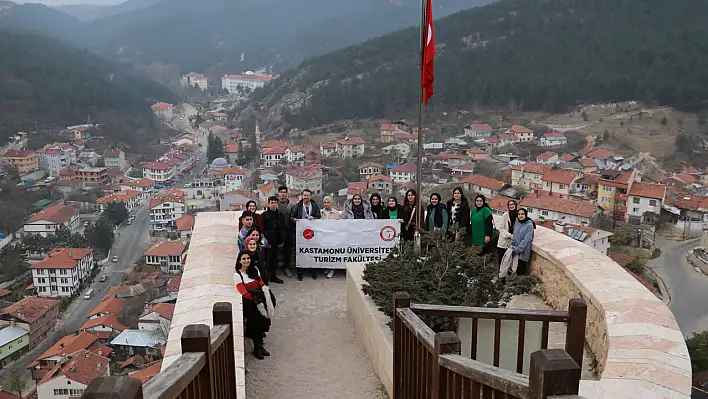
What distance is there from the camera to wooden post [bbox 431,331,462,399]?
2.17 metres

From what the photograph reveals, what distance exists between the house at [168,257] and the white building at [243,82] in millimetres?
90313

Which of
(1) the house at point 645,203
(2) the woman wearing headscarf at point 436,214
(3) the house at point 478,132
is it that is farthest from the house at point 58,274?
(3) the house at point 478,132

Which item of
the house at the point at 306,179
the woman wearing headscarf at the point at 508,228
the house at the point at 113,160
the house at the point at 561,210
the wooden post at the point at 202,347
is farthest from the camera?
the house at the point at 113,160

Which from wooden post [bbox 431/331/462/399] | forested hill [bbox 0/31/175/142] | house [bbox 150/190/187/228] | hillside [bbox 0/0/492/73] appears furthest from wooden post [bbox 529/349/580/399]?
hillside [bbox 0/0/492/73]

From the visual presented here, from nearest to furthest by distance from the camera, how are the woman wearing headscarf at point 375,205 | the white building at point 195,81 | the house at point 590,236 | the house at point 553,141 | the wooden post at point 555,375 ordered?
the wooden post at point 555,375
the woman wearing headscarf at point 375,205
the house at point 590,236
the house at point 553,141
the white building at point 195,81

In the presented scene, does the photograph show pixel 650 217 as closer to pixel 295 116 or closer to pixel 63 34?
pixel 295 116

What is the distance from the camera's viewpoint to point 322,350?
16.6 ft

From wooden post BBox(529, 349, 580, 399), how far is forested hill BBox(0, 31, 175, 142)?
8027cm

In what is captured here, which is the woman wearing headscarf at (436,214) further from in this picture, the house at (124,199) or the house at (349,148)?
the house at (349,148)

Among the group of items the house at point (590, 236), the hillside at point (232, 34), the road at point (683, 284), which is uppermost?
the hillside at point (232, 34)

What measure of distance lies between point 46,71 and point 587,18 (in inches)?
3074

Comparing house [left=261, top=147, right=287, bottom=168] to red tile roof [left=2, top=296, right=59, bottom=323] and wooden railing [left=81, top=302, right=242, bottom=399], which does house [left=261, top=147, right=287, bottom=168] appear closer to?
red tile roof [left=2, top=296, right=59, bottom=323]

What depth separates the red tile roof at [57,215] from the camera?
149 feet

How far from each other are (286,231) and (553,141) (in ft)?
201
